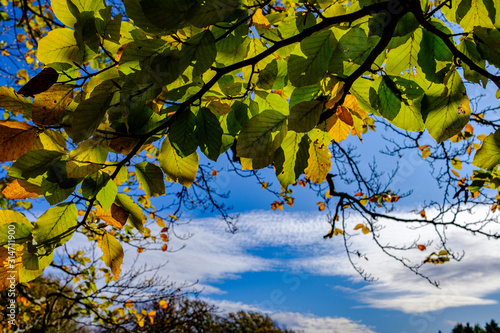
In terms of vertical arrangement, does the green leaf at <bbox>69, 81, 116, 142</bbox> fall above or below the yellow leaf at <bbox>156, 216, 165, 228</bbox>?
below

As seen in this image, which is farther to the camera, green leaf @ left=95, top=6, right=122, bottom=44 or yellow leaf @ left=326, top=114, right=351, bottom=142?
yellow leaf @ left=326, top=114, right=351, bottom=142

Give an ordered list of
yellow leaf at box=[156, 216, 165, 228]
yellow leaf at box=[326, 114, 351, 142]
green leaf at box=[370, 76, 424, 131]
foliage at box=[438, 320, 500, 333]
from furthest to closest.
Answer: foliage at box=[438, 320, 500, 333]
yellow leaf at box=[156, 216, 165, 228]
yellow leaf at box=[326, 114, 351, 142]
green leaf at box=[370, 76, 424, 131]

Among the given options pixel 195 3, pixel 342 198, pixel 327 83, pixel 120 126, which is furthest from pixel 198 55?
pixel 342 198

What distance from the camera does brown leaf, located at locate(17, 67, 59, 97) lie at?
0.75m

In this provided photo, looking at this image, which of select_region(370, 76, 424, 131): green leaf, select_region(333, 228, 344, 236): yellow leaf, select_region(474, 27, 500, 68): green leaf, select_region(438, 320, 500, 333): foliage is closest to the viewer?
select_region(474, 27, 500, 68): green leaf

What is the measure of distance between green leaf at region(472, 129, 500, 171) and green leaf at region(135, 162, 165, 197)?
0.99 m

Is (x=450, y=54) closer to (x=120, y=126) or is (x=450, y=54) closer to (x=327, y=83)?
(x=327, y=83)

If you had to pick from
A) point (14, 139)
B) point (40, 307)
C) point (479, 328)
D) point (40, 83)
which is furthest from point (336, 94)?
point (479, 328)

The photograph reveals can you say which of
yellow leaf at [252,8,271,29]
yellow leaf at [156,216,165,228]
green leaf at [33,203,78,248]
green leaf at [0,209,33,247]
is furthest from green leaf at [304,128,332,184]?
yellow leaf at [156,216,165,228]

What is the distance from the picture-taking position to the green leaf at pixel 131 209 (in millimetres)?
935

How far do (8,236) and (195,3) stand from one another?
2.63ft

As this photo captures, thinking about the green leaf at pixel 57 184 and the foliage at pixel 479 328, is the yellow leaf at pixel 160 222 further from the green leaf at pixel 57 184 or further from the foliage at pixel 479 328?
the foliage at pixel 479 328

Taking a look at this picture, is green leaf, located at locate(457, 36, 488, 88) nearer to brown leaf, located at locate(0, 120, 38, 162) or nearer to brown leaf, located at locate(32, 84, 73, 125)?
brown leaf, located at locate(32, 84, 73, 125)

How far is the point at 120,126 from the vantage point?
795 mm
